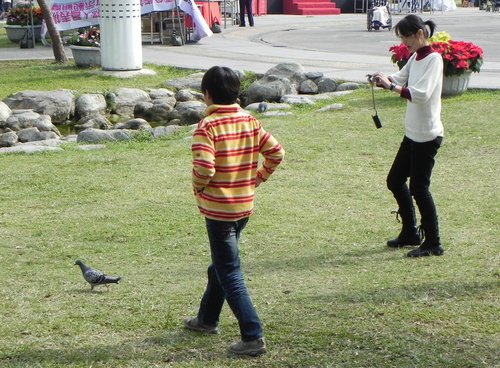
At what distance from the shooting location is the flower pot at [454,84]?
14125mm

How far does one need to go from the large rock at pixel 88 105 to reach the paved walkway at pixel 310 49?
11.4ft

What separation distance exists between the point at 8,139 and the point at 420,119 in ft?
26.0

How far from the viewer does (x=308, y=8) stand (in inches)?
1471

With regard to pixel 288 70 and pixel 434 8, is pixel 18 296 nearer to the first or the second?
pixel 288 70

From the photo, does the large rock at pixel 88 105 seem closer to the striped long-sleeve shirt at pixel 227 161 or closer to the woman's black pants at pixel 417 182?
the woman's black pants at pixel 417 182

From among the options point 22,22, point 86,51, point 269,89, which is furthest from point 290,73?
point 22,22

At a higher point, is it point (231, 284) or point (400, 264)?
point (231, 284)

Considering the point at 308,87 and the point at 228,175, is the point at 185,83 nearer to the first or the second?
the point at 308,87

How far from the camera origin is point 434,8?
40281 mm

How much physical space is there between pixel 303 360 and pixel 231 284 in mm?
519

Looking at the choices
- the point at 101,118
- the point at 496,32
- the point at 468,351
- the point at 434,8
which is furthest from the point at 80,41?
the point at 434,8

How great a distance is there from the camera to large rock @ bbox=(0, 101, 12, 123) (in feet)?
46.7

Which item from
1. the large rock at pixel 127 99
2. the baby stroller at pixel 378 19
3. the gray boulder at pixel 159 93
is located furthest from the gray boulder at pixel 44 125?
the baby stroller at pixel 378 19

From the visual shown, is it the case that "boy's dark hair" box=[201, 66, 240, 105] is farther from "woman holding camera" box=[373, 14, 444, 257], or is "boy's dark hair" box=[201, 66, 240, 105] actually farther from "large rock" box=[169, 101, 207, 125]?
"large rock" box=[169, 101, 207, 125]
